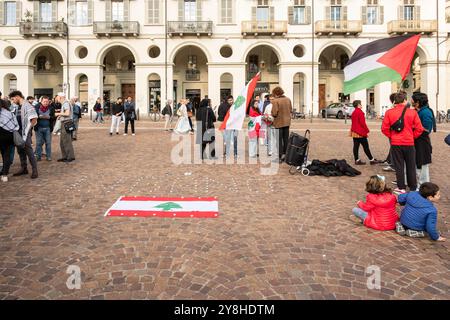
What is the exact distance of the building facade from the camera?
3531 centimetres

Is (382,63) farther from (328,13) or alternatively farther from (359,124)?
(328,13)

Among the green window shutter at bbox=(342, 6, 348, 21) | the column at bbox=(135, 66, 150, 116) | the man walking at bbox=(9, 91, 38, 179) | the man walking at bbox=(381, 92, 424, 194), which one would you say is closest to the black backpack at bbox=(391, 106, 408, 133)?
the man walking at bbox=(381, 92, 424, 194)

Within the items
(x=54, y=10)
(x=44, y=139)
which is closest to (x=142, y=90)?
(x=54, y=10)

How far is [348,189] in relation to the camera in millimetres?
7496

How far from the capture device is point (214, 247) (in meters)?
4.49

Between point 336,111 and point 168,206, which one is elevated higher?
point 336,111

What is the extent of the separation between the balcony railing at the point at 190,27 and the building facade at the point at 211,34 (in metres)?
0.09

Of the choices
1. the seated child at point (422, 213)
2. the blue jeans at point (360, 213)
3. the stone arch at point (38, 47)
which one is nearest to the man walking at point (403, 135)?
the blue jeans at point (360, 213)

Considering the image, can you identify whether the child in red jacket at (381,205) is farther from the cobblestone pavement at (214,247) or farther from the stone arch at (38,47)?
the stone arch at (38,47)

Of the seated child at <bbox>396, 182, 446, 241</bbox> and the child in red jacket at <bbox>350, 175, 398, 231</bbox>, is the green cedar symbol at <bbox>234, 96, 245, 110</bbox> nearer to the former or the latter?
the child in red jacket at <bbox>350, 175, 398, 231</bbox>

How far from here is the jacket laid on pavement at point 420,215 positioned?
476 cm

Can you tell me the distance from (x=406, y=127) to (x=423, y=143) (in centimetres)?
77

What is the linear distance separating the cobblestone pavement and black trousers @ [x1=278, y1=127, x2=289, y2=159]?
2550 mm
